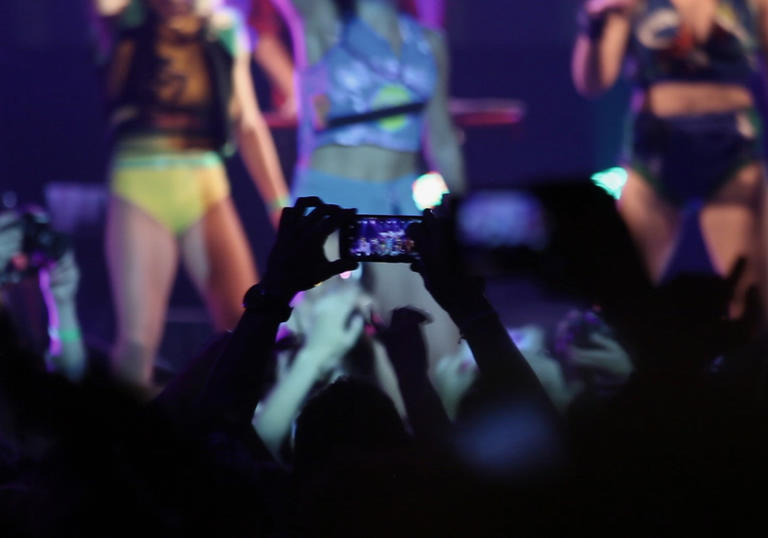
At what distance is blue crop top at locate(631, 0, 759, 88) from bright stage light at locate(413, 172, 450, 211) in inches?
35.6

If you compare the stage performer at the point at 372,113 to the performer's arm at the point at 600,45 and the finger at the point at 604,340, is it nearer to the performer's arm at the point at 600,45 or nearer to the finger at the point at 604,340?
the performer's arm at the point at 600,45

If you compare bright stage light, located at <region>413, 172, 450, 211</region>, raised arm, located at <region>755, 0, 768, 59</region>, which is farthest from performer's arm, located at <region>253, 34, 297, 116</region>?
raised arm, located at <region>755, 0, 768, 59</region>

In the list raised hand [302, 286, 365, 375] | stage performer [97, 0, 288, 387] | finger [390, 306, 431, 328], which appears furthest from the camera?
stage performer [97, 0, 288, 387]

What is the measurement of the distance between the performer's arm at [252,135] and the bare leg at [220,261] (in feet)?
0.53

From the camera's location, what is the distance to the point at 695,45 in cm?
316

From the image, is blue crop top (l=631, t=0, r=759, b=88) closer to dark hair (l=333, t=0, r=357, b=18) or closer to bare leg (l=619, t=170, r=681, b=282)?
bare leg (l=619, t=170, r=681, b=282)

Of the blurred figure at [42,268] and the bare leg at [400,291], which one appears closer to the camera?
the bare leg at [400,291]

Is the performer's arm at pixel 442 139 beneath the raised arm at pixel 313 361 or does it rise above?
above

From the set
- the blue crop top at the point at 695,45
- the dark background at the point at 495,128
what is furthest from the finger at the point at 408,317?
the blue crop top at the point at 695,45

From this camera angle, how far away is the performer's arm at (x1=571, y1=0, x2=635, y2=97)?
318cm

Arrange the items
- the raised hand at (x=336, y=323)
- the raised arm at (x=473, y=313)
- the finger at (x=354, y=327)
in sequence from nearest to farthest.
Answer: the raised arm at (x=473, y=313)
the raised hand at (x=336, y=323)
the finger at (x=354, y=327)

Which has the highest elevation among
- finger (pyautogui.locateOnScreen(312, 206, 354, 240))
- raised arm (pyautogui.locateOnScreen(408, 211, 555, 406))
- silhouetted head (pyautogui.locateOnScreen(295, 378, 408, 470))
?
finger (pyautogui.locateOnScreen(312, 206, 354, 240))

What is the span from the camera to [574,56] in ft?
10.4

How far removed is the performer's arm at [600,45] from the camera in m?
3.18
